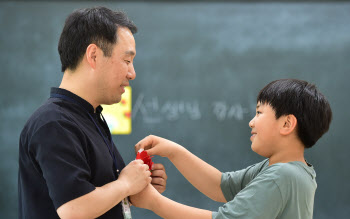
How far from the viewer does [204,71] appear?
3555mm

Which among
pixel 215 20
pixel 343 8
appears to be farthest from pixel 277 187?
pixel 343 8

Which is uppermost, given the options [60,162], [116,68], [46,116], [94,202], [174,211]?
[116,68]

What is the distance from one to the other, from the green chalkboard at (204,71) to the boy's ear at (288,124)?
2187 millimetres

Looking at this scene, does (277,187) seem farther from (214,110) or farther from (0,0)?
(0,0)

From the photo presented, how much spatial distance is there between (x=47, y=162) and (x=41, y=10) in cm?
291

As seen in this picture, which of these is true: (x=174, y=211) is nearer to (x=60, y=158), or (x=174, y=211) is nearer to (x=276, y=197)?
(x=276, y=197)

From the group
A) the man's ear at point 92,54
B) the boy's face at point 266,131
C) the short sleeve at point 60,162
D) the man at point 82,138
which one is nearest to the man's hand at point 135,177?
the man at point 82,138

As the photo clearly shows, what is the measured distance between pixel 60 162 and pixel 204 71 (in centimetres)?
269

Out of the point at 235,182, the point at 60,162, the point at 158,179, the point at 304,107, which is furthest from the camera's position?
the point at 235,182

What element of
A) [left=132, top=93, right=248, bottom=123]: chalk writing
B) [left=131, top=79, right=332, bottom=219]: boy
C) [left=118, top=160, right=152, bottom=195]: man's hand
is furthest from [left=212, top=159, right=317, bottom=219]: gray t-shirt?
[left=132, top=93, right=248, bottom=123]: chalk writing

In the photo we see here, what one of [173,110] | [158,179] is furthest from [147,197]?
[173,110]

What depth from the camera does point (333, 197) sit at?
11.6 feet

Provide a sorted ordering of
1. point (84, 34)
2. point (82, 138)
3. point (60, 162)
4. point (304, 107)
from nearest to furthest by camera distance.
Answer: point (60, 162) < point (82, 138) < point (84, 34) < point (304, 107)

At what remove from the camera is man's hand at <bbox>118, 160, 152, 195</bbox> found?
1.13m
